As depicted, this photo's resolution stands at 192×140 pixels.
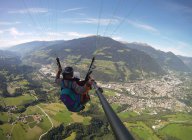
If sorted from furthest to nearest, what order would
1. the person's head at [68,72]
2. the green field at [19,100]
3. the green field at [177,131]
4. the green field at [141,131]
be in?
the green field at [19,100], the green field at [177,131], the green field at [141,131], the person's head at [68,72]

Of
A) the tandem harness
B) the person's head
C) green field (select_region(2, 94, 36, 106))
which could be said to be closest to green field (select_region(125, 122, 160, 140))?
green field (select_region(2, 94, 36, 106))

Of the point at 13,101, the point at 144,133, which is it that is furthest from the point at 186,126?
the point at 13,101

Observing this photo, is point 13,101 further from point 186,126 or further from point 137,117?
point 186,126

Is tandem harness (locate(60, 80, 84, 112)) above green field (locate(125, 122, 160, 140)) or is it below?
above

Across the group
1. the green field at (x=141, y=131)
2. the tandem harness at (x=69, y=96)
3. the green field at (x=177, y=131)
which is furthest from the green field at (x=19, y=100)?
the tandem harness at (x=69, y=96)

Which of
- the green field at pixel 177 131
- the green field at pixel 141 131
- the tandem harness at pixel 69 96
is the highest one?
the tandem harness at pixel 69 96

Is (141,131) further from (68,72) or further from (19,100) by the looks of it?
(68,72)

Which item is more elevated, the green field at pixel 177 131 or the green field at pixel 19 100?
the green field at pixel 19 100

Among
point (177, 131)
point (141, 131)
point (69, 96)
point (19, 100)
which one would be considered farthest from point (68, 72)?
point (19, 100)

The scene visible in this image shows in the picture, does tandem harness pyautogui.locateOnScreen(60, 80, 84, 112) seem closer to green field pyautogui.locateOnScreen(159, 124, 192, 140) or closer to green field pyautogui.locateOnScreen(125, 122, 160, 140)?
green field pyautogui.locateOnScreen(125, 122, 160, 140)

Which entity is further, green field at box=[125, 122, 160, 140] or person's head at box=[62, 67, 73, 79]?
green field at box=[125, 122, 160, 140]

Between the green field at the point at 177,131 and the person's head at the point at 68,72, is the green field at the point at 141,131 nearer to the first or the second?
the green field at the point at 177,131
